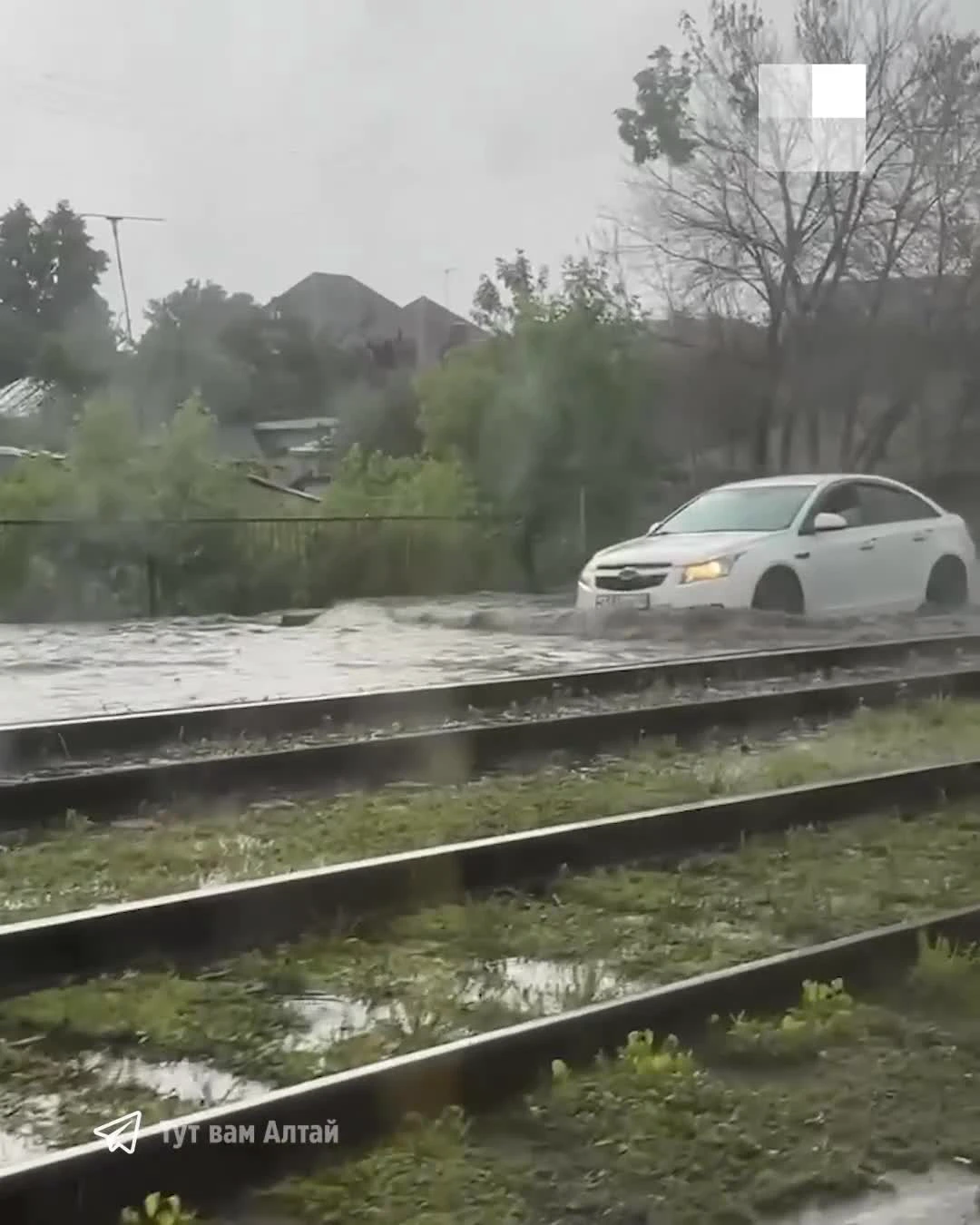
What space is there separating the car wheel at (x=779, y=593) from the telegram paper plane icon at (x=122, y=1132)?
916 cm

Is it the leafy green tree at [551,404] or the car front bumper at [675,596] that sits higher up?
the leafy green tree at [551,404]

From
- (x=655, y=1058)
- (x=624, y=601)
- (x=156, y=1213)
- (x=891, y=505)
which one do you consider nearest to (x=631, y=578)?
(x=624, y=601)

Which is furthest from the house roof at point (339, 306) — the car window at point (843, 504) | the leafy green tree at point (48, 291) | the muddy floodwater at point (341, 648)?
the car window at point (843, 504)

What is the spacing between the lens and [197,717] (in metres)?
7.28

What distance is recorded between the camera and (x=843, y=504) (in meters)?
12.6

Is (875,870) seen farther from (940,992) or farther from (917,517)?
(917,517)

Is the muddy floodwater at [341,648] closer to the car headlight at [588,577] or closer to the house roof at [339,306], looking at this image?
the car headlight at [588,577]

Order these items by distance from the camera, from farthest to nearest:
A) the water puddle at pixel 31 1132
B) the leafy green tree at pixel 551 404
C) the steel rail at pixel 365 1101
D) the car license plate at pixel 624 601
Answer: the leafy green tree at pixel 551 404 → the car license plate at pixel 624 601 → the water puddle at pixel 31 1132 → the steel rail at pixel 365 1101

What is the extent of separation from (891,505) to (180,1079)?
1053 cm

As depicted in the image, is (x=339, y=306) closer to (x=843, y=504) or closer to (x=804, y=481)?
(x=804, y=481)

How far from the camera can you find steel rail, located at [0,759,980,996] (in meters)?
3.74

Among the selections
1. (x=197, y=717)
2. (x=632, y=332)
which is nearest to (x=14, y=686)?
(x=197, y=717)

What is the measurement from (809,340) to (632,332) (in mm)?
1911

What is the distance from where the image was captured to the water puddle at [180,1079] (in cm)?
302
